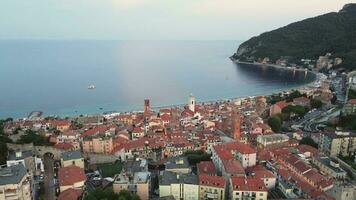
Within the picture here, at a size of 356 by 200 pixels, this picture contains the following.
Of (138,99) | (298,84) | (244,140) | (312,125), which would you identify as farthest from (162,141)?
(298,84)

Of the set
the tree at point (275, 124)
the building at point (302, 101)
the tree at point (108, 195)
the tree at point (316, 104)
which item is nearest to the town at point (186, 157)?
the tree at point (108, 195)

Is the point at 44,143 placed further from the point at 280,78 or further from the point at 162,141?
the point at 280,78

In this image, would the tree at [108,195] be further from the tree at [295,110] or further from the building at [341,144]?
the tree at [295,110]

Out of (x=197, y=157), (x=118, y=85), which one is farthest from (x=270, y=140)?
(x=118, y=85)

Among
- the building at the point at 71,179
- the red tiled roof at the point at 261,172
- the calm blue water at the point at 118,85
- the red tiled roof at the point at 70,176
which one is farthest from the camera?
the calm blue water at the point at 118,85

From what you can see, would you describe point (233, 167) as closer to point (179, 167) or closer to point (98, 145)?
point (179, 167)

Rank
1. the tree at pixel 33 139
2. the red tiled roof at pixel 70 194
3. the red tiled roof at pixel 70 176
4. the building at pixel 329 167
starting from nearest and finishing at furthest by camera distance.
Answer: the red tiled roof at pixel 70 194, the red tiled roof at pixel 70 176, the building at pixel 329 167, the tree at pixel 33 139

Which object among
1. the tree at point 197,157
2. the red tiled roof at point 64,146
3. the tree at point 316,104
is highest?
the tree at point 316,104
